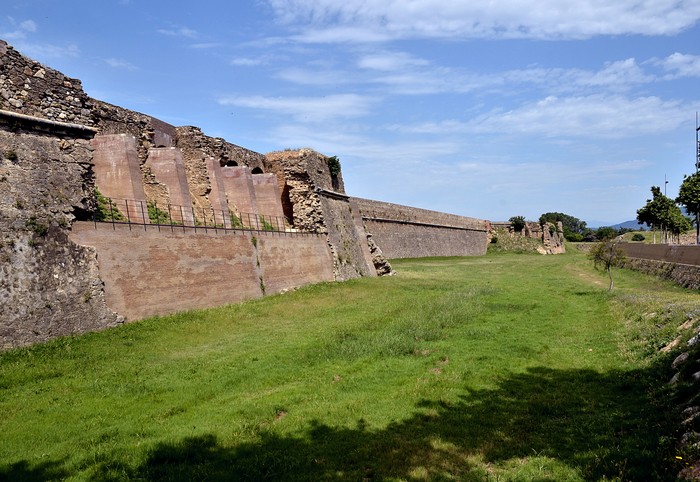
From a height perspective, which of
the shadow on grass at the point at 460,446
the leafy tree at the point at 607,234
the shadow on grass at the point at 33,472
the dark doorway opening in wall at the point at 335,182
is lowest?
the shadow on grass at the point at 460,446

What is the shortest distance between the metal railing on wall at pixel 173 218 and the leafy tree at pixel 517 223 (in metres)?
38.2

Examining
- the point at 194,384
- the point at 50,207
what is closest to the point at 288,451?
the point at 194,384

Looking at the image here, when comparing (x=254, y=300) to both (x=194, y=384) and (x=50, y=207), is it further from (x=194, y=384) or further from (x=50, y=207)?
(x=194, y=384)

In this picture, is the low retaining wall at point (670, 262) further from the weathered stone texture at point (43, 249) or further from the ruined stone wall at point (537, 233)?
the ruined stone wall at point (537, 233)

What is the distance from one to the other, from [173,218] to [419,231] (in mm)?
26633

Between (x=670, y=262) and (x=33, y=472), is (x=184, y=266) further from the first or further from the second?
(x=670, y=262)

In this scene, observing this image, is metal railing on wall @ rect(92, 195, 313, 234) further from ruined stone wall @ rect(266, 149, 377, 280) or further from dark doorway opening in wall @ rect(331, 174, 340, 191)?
dark doorway opening in wall @ rect(331, 174, 340, 191)

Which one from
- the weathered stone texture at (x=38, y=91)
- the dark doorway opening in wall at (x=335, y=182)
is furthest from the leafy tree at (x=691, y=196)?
the weathered stone texture at (x=38, y=91)

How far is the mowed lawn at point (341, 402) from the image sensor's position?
473cm

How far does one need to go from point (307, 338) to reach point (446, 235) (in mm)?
36093

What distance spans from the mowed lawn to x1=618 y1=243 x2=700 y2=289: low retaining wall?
9374 mm

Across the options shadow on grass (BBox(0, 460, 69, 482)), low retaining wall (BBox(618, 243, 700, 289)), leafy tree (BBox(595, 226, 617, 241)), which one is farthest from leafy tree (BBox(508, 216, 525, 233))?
shadow on grass (BBox(0, 460, 69, 482))

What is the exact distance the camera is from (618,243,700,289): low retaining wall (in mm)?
18788

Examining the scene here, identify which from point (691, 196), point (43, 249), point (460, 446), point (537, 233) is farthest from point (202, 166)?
point (537, 233)
